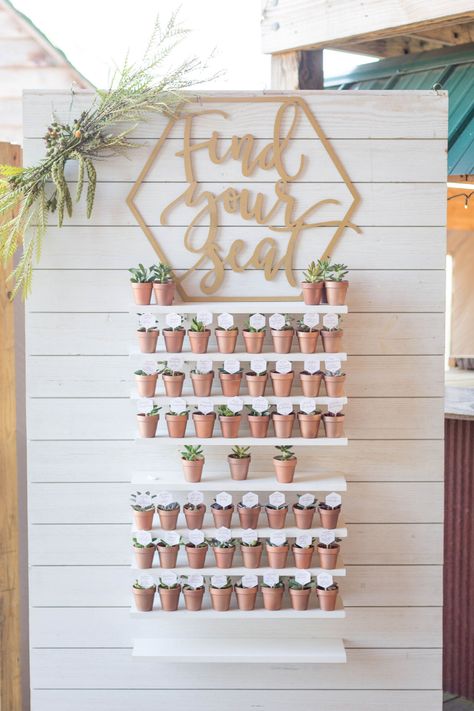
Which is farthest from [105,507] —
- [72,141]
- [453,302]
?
[453,302]

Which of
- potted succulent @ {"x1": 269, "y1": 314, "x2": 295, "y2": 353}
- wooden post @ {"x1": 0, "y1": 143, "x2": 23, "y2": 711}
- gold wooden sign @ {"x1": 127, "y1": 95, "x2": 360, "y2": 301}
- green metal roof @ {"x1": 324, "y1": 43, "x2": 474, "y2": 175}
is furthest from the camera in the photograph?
green metal roof @ {"x1": 324, "y1": 43, "x2": 474, "y2": 175}

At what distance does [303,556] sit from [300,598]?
13cm

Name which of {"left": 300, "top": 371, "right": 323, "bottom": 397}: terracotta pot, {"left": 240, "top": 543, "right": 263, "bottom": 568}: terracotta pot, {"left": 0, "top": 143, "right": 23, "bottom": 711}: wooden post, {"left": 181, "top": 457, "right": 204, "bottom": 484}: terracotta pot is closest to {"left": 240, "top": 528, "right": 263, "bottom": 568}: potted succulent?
{"left": 240, "top": 543, "right": 263, "bottom": 568}: terracotta pot

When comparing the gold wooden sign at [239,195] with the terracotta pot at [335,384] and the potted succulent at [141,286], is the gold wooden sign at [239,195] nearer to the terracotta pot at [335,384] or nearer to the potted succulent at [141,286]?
the potted succulent at [141,286]

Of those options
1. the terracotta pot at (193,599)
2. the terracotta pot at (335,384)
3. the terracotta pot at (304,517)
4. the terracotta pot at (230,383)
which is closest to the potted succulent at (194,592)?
the terracotta pot at (193,599)

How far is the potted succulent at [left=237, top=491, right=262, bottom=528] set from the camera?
2475 millimetres

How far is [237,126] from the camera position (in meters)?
2.53

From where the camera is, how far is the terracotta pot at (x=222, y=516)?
2477 millimetres

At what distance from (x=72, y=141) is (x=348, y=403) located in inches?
42.3

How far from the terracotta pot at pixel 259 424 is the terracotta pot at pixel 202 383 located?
0.46 feet

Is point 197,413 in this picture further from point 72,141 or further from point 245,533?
point 72,141

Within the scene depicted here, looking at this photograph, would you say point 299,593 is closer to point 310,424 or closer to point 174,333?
point 310,424

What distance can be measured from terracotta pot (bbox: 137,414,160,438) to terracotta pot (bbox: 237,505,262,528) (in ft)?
1.07

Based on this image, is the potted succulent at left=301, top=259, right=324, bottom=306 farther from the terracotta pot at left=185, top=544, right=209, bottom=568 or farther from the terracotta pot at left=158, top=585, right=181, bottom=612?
→ the terracotta pot at left=158, top=585, right=181, bottom=612
